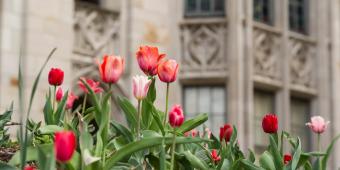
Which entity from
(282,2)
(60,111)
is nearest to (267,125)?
(60,111)

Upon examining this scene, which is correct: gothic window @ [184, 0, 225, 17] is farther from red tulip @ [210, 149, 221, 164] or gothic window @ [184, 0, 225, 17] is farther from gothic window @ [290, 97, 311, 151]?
red tulip @ [210, 149, 221, 164]

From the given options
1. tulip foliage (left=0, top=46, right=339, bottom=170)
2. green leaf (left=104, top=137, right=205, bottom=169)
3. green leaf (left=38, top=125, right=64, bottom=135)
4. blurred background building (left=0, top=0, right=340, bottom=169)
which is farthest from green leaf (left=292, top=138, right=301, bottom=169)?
blurred background building (left=0, top=0, right=340, bottom=169)

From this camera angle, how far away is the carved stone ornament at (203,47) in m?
15.5

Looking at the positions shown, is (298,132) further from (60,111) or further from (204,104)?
(60,111)

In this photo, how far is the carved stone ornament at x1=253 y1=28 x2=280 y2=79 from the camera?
51.9 ft

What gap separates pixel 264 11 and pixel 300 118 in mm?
2297

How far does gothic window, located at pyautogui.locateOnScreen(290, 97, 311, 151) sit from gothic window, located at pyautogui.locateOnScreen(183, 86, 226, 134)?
174cm

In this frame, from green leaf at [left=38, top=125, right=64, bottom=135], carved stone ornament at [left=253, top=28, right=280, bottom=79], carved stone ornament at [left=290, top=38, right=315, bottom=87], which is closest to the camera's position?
green leaf at [left=38, top=125, right=64, bottom=135]

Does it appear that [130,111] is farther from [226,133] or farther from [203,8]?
[203,8]

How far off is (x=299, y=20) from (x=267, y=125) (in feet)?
44.4

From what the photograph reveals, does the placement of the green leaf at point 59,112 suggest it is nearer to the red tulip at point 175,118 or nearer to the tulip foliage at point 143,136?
the tulip foliage at point 143,136

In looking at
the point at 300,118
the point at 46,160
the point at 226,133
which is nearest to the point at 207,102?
the point at 300,118

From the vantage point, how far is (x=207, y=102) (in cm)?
1608

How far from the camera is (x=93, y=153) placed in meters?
3.38
